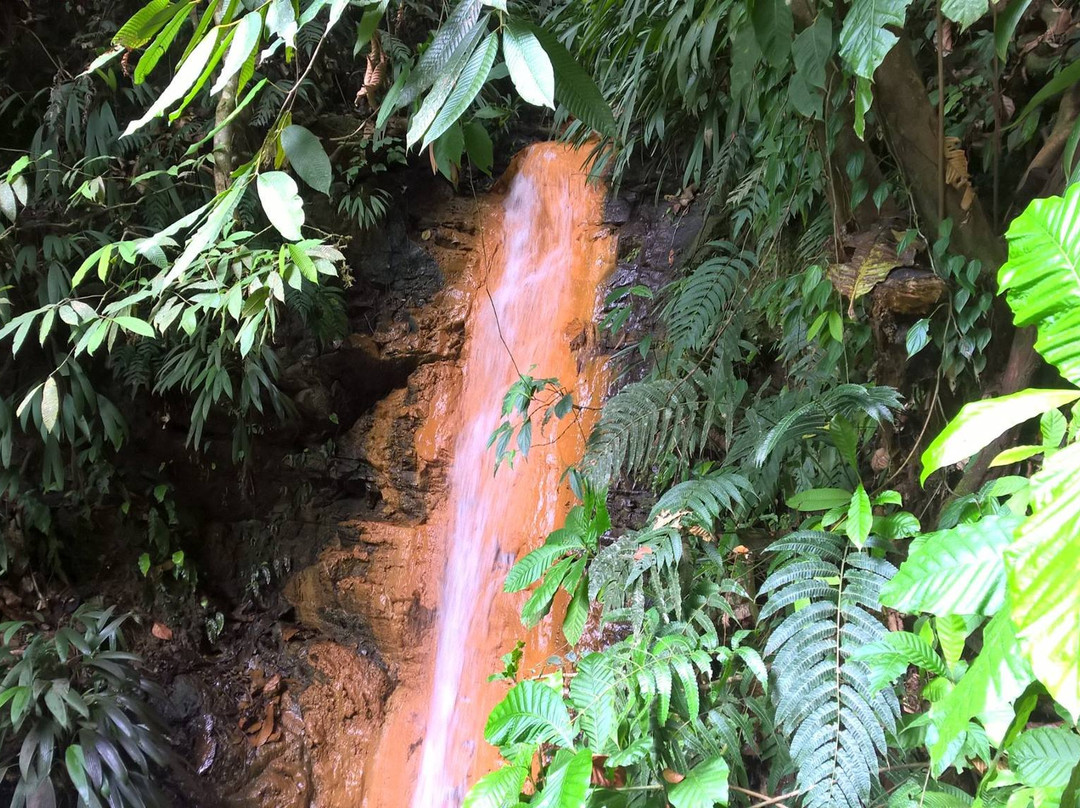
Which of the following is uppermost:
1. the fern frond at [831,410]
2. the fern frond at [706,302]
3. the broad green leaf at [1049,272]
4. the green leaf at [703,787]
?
the broad green leaf at [1049,272]

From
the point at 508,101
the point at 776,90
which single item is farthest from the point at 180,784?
the point at 508,101

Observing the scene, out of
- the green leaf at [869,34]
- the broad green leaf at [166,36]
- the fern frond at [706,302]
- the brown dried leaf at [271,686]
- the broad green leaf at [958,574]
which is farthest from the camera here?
the brown dried leaf at [271,686]

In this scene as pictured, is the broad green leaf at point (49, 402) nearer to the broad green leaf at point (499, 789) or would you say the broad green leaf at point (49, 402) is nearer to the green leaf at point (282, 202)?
the green leaf at point (282, 202)

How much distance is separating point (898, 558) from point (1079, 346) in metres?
0.85

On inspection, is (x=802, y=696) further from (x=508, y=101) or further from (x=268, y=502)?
(x=508, y=101)

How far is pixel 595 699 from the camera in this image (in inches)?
49.6

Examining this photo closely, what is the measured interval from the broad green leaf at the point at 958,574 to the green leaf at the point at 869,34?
27.3 inches

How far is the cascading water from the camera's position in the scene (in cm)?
352

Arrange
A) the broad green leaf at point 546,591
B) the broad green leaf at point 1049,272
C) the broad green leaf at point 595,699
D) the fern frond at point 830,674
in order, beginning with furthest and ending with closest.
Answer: the broad green leaf at point 546,591, the broad green leaf at point 595,699, the fern frond at point 830,674, the broad green leaf at point 1049,272

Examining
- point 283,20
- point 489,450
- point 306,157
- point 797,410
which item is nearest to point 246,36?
point 283,20

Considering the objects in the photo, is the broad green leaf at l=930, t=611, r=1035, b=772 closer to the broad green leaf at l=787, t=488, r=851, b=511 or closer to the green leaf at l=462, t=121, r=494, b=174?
the broad green leaf at l=787, t=488, r=851, b=511

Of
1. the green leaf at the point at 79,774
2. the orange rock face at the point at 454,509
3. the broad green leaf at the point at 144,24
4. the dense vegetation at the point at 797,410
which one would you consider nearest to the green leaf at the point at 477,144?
the dense vegetation at the point at 797,410

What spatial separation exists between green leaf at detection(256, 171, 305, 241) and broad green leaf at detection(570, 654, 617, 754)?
989 millimetres

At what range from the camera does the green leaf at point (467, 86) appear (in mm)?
720
